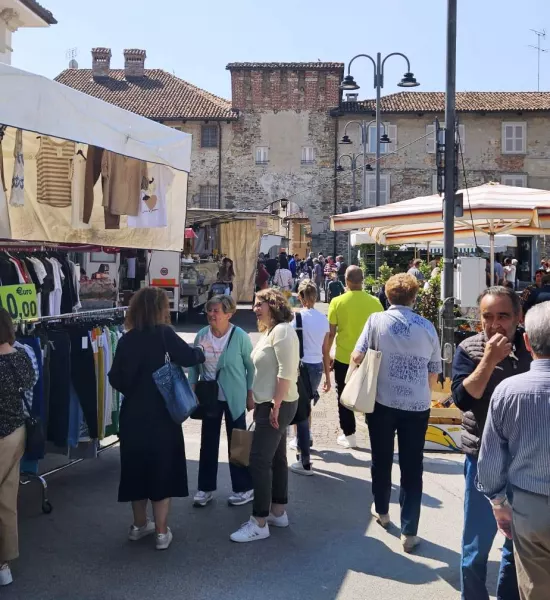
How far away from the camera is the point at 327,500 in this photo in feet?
17.7

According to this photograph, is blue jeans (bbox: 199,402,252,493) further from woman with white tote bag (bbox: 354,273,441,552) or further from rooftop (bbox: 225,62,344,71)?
rooftop (bbox: 225,62,344,71)

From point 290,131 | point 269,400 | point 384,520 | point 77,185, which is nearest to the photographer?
point 269,400

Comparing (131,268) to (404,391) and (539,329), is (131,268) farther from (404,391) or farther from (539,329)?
(539,329)

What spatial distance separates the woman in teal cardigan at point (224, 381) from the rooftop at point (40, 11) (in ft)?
40.6

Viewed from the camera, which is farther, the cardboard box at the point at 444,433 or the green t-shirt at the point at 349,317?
the cardboard box at the point at 444,433

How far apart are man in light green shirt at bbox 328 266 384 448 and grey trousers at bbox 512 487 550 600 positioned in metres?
3.92

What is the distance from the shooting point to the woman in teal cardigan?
5.14 metres

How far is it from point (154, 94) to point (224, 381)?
124 feet

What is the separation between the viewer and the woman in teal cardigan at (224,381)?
5.14m

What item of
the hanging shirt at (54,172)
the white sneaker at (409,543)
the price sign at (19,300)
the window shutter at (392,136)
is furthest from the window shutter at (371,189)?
the white sneaker at (409,543)

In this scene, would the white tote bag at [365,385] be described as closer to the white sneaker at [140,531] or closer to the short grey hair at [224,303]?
the short grey hair at [224,303]

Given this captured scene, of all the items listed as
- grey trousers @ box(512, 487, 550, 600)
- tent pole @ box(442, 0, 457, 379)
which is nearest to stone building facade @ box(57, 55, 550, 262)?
tent pole @ box(442, 0, 457, 379)

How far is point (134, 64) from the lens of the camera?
42.0 meters

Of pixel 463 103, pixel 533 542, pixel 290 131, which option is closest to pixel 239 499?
pixel 533 542
